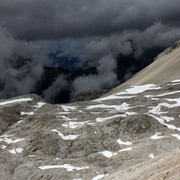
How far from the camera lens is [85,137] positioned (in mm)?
98062

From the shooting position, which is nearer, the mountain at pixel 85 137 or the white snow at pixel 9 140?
the mountain at pixel 85 137

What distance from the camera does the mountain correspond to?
8250 cm

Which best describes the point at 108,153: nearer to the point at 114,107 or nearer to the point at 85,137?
the point at 85,137

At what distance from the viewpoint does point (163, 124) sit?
10400cm

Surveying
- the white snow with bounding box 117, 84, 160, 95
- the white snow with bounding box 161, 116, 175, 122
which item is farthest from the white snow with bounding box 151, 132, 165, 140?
the white snow with bounding box 117, 84, 160, 95

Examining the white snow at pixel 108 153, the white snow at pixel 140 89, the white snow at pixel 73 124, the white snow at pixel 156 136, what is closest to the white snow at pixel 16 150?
A: the white snow at pixel 73 124

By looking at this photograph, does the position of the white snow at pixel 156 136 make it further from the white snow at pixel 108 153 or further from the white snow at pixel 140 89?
the white snow at pixel 140 89

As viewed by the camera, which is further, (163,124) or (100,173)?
(163,124)

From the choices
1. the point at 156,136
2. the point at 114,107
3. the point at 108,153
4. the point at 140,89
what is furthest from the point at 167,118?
the point at 140,89

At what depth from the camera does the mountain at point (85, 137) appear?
271 ft

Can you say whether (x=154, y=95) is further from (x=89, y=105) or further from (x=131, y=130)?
(x=131, y=130)

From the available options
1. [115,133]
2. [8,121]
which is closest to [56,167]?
[115,133]

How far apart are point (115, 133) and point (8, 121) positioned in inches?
1555

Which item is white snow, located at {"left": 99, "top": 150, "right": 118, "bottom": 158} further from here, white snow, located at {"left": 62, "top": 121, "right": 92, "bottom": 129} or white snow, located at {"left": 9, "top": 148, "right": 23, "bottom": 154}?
white snow, located at {"left": 9, "top": 148, "right": 23, "bottom": 154}
